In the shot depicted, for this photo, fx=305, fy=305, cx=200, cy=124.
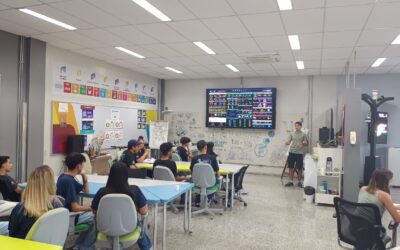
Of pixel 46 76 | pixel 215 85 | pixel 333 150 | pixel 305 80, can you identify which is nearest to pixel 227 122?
pixel 215 85

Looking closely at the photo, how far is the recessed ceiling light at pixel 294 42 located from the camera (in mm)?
4900

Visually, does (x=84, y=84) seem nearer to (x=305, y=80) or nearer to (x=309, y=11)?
(x=309, y=11)

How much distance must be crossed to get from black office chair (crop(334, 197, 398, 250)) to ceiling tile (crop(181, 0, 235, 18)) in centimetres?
250

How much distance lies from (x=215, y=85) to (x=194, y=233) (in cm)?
604

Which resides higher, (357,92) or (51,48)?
(51,48)

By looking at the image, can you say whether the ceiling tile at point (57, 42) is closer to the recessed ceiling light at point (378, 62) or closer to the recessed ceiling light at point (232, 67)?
the recessed ceiling light at point (232, 67)

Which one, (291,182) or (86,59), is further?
(291,182)

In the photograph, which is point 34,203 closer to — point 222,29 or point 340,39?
point 222,29

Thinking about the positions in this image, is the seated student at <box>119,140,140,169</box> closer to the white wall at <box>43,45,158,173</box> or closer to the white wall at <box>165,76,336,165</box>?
the white wall at <box>43,45,158,173</box>

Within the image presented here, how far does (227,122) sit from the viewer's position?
9.18m

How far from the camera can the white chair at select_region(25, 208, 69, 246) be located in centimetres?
199

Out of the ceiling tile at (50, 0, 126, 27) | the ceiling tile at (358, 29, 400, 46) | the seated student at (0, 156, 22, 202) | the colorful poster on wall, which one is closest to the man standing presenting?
the ceiling tile at (358, 29, 400, 46)

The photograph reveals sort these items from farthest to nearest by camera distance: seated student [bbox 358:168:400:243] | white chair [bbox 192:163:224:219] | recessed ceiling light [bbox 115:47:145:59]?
1. recessed ceiling light [bbox 115:47:145:59]
2. white chair [bbox 192:163:224:219]
3. seated student [bbox 358:168:400:243]

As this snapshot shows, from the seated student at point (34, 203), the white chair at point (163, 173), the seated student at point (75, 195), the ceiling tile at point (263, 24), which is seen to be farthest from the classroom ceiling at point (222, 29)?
the seated student at point (34, 203)
